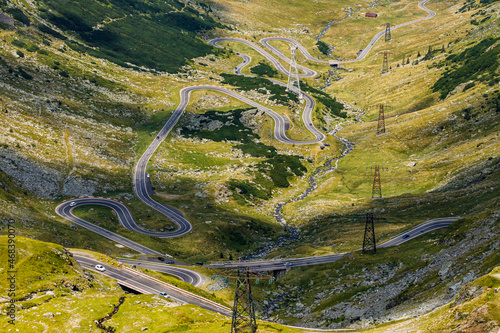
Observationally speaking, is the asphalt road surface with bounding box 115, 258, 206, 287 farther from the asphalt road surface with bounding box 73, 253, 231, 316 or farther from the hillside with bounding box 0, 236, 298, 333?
the hillside with bounding box 0, 236, 298, 333

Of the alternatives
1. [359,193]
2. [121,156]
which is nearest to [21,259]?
[121,156]

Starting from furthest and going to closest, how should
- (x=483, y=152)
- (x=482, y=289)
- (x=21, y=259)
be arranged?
(x=483, y=152) → (x=21, y=259) → (x=482, y=289)

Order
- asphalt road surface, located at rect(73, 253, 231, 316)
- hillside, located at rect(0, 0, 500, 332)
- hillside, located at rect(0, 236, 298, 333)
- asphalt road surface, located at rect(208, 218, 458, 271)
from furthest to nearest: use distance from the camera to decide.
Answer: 1. asphalt road surface, located at rect(208, 218, 458, 271)
2. asphalt road surface, located at rect(73, 253, 231, 316)
3. hillside, located at rect(0, 0, 500, 332)
4. hillside, located at rect(0, 236, 298, 333)

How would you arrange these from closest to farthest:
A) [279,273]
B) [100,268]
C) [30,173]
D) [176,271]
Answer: [100,268], [176,271], [279,273], [30,173]

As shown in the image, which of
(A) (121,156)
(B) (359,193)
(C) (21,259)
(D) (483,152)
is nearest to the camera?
(C) (21,259)

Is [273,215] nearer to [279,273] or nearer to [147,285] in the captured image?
[279,273]

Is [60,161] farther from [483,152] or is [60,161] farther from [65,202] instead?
[483,152]

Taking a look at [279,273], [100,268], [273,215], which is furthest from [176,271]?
[273,215]

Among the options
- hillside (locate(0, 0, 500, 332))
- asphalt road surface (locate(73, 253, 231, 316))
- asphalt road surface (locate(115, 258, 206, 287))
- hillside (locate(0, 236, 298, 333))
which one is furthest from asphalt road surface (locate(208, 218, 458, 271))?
hillside (locate(0, 236, 298, 333))

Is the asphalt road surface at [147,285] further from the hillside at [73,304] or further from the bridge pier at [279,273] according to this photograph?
the bridge pier at [279,273]

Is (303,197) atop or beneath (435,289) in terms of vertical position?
atop

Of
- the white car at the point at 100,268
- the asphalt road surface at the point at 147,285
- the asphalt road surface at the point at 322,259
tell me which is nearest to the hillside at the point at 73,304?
the asphalt road surface at the point at 147,285
